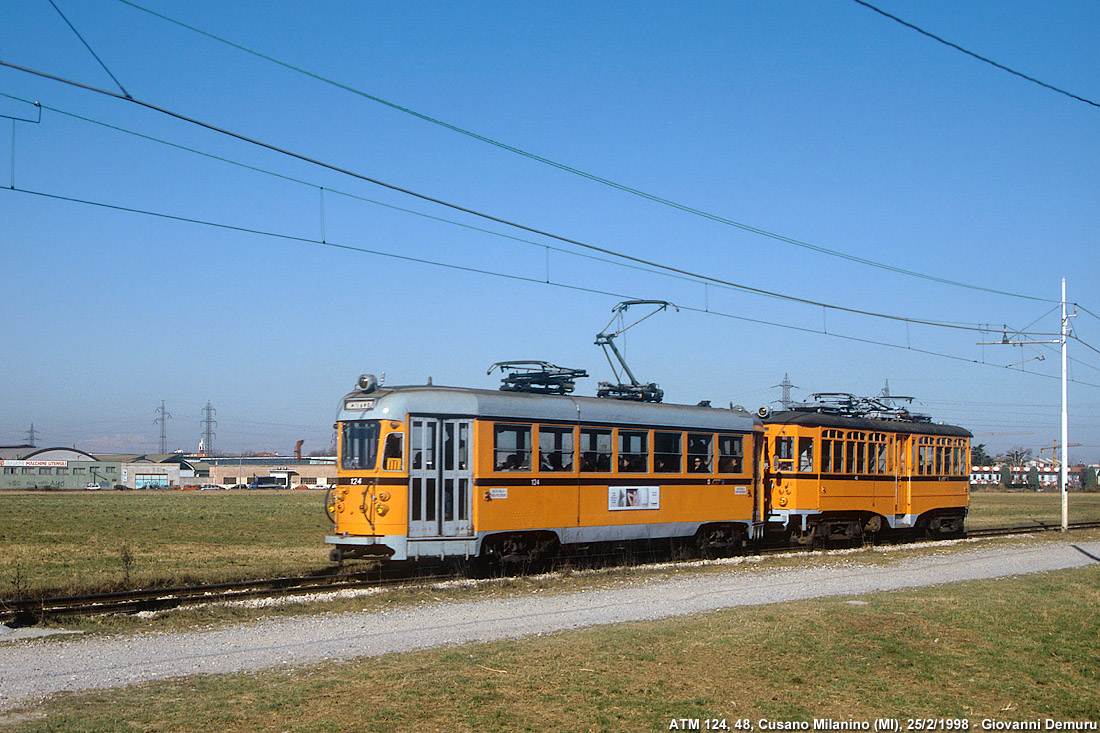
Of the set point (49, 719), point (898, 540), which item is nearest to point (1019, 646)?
point (49, 719)

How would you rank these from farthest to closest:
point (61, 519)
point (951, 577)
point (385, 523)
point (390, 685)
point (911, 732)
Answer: point (61, 519) < point (951, 577) < point (385, 523) < point (390, 685) < point (911, 732)

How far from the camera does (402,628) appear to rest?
12.3m

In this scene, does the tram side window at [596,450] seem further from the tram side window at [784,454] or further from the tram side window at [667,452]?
the tram side window at [784,454]

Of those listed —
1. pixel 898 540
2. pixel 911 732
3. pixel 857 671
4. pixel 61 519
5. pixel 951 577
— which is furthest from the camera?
pixel 61 519

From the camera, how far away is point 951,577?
18.2 m

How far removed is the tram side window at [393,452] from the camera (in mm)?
16219

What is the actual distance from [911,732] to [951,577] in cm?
1159

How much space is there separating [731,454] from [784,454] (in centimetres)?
247

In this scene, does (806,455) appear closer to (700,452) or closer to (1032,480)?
(700,452)

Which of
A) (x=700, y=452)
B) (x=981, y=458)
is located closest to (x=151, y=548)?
(x=700, y=452)

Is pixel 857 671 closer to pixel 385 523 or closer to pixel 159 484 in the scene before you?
pixel 385 523

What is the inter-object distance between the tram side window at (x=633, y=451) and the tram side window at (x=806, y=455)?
5468mm

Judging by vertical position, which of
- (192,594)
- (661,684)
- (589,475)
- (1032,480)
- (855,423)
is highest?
(855,423)

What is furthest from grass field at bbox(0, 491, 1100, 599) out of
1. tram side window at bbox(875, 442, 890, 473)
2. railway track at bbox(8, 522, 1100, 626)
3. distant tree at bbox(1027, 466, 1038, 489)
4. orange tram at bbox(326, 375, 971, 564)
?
distant tree at bbox(1027, 466, 1038, 489)
